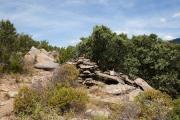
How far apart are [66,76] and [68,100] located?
4.63 m

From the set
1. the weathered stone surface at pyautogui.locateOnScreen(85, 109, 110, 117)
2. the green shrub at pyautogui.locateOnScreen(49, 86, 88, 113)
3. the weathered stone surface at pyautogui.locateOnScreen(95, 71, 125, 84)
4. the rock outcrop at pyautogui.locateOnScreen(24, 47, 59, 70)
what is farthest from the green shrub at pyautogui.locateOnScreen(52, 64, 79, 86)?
the rock outcrop at pyautogui.locateOnScreen(24, 47, 59, 70)

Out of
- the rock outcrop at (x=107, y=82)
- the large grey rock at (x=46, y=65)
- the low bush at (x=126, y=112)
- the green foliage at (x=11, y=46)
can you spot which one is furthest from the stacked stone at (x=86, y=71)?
the low bush at (x=126, y=112)

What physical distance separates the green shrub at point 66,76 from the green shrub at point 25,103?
362 centimetres

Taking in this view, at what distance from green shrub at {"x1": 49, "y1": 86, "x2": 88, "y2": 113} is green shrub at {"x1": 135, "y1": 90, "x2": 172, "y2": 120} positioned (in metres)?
3.78

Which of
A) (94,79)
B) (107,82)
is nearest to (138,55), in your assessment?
(107,82)

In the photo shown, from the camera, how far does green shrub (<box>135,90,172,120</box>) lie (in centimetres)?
2158

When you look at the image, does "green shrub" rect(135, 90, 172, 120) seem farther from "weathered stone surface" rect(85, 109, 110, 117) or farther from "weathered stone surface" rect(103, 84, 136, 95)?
"weathered stone surface" rect(103, 84, 136, 95)

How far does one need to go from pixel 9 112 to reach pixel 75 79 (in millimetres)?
7465

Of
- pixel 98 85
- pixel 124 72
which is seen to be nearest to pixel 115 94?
pixel 98 85

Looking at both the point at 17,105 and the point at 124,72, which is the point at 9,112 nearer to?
the point at 17,105

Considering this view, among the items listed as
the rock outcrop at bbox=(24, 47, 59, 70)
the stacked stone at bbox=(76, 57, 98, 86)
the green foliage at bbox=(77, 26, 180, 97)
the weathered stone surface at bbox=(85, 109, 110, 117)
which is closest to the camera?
the weathered stone surface at bbox=(85, 109, 110, 117)

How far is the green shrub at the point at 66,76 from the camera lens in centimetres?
2757

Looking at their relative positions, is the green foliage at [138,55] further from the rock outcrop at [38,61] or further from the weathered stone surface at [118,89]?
the weathered stone surface at [118,89]

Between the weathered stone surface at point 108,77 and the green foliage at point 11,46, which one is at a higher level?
the green foliage at point 11,46
